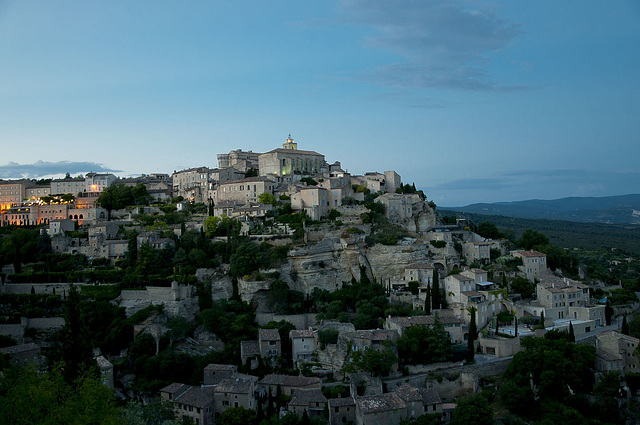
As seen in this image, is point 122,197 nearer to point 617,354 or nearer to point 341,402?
point 341,402

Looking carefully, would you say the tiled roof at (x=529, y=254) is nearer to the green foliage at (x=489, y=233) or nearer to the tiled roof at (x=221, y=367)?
the green foliage at (x=489, y=233)

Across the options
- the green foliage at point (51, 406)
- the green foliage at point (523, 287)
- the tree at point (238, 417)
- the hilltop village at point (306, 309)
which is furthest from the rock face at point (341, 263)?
the green foliage at point (51, 406)

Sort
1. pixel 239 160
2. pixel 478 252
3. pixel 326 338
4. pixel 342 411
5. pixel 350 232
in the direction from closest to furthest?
pixel 342 411
pixel 326 338
pixel 478 252
pixel 350 232
pixel 239 160

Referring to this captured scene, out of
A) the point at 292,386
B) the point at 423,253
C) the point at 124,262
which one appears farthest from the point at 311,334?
the point at 124,262

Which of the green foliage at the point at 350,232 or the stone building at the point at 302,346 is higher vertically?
the green foliage at the point at 350,232

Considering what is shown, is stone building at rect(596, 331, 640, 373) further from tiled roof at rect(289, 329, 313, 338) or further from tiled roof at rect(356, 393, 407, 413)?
tiled roof at rect(289, 329, 313, 338)

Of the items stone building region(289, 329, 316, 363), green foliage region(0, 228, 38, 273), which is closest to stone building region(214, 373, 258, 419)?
stone building region(289, 329, 316, 363)

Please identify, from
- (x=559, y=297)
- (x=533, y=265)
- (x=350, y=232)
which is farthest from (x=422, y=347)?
(x=533, y=265)

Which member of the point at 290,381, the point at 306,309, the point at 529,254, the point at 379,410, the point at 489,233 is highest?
the point at 489,233
